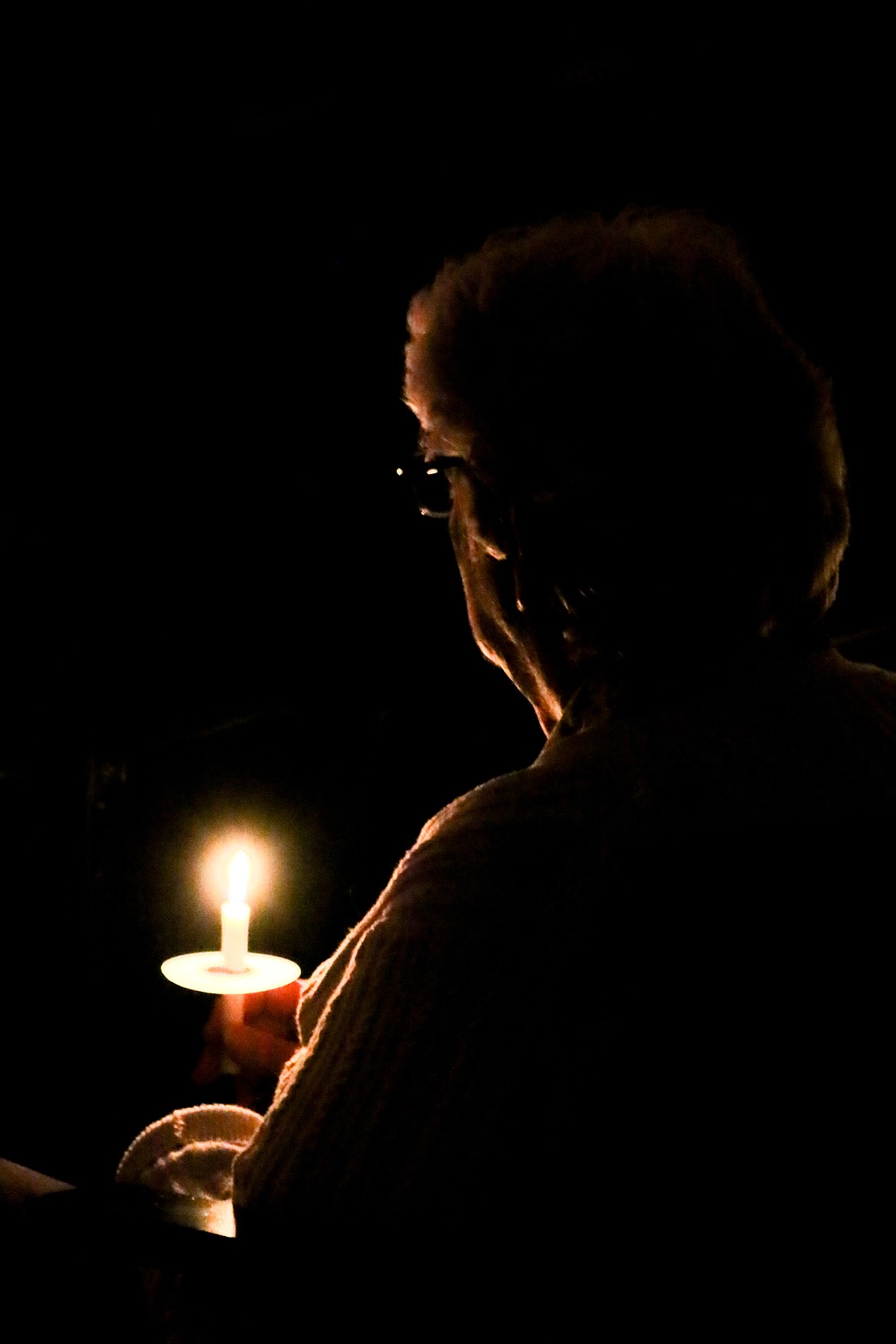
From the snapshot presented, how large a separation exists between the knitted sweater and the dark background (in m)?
1.02

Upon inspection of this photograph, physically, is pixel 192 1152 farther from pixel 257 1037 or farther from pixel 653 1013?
pixel 653 1013

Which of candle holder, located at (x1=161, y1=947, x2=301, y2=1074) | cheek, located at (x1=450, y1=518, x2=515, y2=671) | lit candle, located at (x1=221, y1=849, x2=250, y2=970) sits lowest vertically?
candle holder, located at (x1=161, y1=947, x2=301, y2=1074)

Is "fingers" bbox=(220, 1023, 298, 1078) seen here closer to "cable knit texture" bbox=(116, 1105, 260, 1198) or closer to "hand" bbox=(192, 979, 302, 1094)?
"hand" bbox=(192, 979, 302, 1094)

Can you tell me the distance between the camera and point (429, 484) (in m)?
0.90

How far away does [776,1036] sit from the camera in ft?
2.00

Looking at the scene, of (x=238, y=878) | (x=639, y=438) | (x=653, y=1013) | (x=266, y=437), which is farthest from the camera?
(x=266, y=437)

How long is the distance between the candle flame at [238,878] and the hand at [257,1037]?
12cm

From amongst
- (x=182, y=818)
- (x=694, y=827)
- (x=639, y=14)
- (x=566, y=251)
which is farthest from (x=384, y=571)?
(x=694, y=827)

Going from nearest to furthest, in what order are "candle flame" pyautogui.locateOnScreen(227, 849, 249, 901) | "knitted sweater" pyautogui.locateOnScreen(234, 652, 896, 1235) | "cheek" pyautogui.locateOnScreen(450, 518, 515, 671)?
"knitted sweater" pyautogui.locateOnScreen(234, 652, 896, 1235)
"cheek" pyautogui.locateOnScreen(450, 518, 515, 671)
"candle flame" pyautogui.locateOnScreen(227, 849, 249, 901)

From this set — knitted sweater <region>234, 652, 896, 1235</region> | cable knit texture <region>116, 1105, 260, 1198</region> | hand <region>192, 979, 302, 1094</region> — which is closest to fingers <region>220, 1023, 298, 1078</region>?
hand <region>192, 979, 302, 1094</region>

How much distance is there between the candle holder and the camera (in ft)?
3.70

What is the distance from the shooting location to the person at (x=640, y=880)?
1.99 ft

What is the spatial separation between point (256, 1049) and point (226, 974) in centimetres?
9

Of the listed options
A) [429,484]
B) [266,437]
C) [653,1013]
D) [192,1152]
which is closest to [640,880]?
[653,1013]
